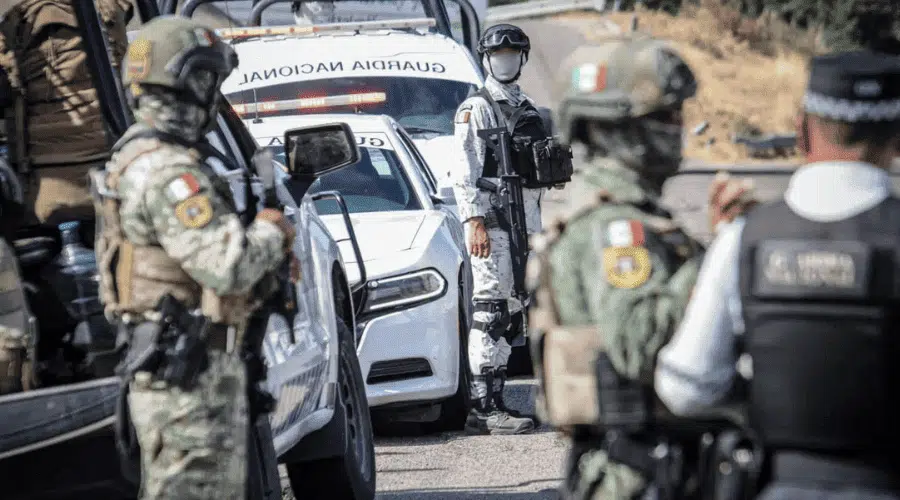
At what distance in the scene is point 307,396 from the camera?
5863 millimetres

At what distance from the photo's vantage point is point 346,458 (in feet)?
20.8

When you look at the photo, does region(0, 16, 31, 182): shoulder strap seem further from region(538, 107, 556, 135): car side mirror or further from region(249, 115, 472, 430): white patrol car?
region(538, 107, 556, 135): car side mirror

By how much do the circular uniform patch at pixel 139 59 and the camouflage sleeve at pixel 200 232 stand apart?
1.02ft

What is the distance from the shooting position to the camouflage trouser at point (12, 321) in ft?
16.8

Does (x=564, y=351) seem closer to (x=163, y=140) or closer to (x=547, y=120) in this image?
(x=163, y=140)

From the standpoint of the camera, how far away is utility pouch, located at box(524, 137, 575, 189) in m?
8.79

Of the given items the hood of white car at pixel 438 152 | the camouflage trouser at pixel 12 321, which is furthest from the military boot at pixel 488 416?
the camouflage trouser at pixel 12 321

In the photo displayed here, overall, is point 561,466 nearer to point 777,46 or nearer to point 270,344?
point 270,344

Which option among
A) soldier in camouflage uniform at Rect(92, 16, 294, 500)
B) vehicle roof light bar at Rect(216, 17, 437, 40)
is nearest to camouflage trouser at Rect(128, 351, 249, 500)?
soldier in camouflage uniform at Rect(92, 16, 294, 500)

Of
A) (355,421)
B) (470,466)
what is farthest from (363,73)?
(355,421)

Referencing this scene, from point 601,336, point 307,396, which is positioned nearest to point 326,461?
point 307,396

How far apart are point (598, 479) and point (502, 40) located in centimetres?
545

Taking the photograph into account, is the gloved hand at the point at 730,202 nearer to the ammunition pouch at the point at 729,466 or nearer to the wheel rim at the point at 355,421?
the ammunition pouch at the point at 729,466

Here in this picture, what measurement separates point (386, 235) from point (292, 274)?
3735 mm
